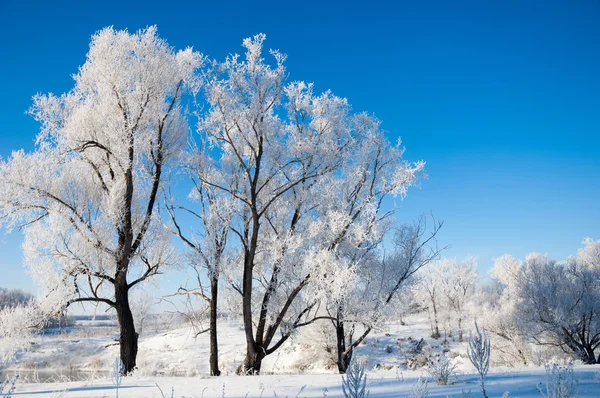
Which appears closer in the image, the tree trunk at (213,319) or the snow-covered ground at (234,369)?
the snow-covered ground at (234,369)

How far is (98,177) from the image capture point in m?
12.6

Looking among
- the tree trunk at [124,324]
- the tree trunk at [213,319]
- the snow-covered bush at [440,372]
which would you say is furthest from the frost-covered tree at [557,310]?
the tree trunk at [124,324]

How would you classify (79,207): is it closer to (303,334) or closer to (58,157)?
(58,157)

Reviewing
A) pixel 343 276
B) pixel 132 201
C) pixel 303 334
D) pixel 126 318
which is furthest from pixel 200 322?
pixel 303 334

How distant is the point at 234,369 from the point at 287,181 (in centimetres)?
1584

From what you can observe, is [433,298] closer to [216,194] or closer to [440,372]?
[216,194]

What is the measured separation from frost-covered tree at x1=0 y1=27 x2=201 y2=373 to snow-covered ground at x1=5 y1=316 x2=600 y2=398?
2.17 m

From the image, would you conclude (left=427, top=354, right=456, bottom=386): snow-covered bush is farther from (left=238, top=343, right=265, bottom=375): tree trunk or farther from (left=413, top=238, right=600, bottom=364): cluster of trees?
(left=413, top=238, right=600, bottom=364): cluster of trees

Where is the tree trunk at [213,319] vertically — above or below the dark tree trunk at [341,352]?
above

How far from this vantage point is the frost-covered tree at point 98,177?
11.4 metres

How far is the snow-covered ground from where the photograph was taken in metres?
5.46

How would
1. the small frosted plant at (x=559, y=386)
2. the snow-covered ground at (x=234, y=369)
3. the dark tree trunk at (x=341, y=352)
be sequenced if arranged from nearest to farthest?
the small frosted plant at (x=559, y=386), the snow-covered ground at (x=234, y=369), the dark tree trunk at (x=341, y=352)

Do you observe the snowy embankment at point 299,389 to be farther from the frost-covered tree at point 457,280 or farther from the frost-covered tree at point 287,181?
the frost-covered tree at point 457,280

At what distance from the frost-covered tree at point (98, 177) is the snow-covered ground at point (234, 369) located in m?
2.17
